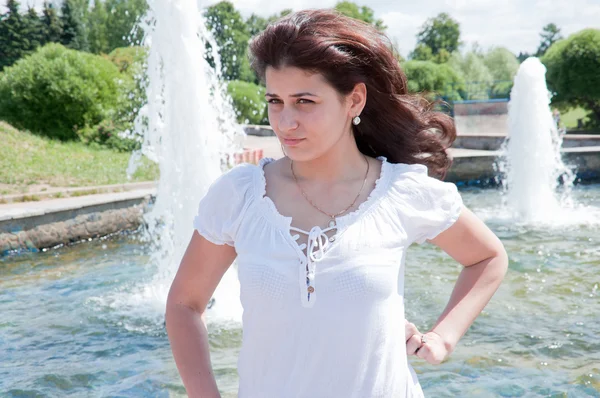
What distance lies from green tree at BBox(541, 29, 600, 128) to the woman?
963 inches

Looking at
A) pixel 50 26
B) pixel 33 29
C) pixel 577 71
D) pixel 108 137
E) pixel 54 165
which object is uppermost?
pixel 50 26

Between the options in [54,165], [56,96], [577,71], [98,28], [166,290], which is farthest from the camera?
[98,28]

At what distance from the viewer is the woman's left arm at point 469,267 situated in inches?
67.6

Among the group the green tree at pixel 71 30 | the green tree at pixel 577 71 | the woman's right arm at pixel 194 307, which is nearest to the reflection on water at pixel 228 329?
the woman's right arm at pixel 194 307

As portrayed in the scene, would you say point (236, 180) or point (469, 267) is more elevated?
point (236, 180)

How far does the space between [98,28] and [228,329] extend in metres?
62.4

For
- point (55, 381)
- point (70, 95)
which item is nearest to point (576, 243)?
point (55, 381)

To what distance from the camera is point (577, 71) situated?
2452cm

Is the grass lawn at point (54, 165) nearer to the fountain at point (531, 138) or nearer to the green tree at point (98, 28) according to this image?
the fountain at point (531, 138)

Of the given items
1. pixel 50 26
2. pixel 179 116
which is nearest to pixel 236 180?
pixel 179 116

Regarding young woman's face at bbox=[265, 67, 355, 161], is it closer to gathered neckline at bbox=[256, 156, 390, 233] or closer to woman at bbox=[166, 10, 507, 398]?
woman at bbox=[166, 10, 507, 398]

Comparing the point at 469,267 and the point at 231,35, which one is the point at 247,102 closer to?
the point at 469,267

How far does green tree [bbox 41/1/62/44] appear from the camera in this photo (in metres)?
49.9

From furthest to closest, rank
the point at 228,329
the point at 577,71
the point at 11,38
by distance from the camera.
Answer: the point at 11,38 → the point at 577,71 → the point at 228,329
